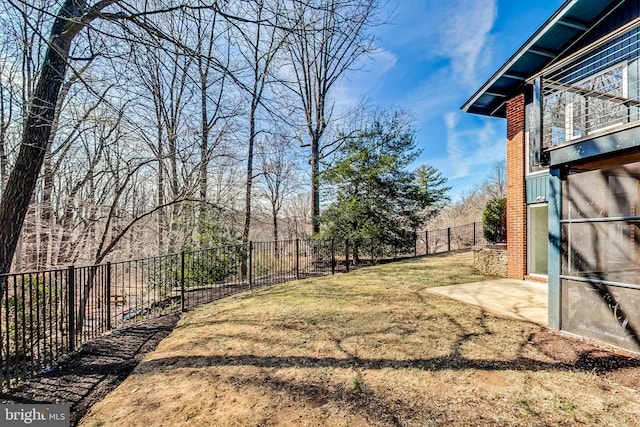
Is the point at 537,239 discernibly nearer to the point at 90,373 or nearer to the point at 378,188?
the point at 378,188

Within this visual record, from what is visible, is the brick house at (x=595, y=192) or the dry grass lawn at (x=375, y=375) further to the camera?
the brick house at (x=595, y=192)


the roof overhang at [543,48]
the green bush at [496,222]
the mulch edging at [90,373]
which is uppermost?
the roof overhang at [543,48]

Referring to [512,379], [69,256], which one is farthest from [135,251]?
[512,379]

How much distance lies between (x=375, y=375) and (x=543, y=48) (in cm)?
810

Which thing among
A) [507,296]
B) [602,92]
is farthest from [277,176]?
[602,92]

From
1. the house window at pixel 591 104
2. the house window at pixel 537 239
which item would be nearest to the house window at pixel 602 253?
the house window at pixel 591 104

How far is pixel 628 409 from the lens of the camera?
7.69 ft

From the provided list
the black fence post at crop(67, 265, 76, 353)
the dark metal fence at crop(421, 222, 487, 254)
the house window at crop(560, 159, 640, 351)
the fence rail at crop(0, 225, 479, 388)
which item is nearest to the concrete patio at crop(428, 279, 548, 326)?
the house window at crop(560, 159, 640, 351)

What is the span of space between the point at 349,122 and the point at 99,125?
11.8 meters

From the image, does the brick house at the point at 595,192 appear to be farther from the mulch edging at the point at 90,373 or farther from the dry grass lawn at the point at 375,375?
the mulch edging at the point at 90,373

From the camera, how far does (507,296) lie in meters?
5.91

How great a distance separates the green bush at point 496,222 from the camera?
11.6 metres

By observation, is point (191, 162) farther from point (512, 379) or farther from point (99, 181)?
point (512, 379)

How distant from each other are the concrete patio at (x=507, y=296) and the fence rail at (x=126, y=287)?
431 cm
